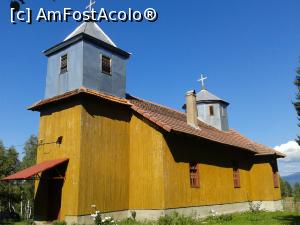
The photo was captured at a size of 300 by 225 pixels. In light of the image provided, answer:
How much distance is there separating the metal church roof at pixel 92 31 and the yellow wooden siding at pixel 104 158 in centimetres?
418

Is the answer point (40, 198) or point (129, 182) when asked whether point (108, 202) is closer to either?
point (129, 182)

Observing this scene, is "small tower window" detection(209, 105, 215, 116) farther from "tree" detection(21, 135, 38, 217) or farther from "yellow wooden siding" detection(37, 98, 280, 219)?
"tree" detection(21, 135, 38, 217)

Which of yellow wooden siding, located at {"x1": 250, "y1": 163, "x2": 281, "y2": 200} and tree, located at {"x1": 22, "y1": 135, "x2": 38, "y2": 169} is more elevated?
tree, located at {"x1": 22, "y1": 135, "x2": 38, "y2": 169}

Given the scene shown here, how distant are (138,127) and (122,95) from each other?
2.18 meters

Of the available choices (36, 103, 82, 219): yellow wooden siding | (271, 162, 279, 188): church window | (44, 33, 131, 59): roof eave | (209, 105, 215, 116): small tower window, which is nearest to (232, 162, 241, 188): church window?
(271, 162, 279, 188): church window

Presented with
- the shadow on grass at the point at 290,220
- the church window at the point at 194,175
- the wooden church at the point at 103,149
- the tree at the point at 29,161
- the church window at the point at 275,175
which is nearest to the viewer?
the wooden church at the point at 103,149

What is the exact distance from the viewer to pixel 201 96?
31.3 meters

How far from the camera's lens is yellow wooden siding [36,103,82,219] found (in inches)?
604

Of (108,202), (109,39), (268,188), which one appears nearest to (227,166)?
(268,188)

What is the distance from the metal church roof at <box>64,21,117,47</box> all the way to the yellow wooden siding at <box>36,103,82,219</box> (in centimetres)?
461

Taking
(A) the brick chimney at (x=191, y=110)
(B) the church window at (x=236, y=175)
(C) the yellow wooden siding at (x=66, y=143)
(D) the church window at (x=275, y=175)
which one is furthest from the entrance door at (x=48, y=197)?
(D) the church window at (x=275, y=175)

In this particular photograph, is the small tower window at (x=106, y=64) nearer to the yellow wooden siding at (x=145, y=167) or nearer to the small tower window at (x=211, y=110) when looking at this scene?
the yellow wooden siding at (x=145, y=167)

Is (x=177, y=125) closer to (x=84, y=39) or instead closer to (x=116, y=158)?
(x=116, y=158)

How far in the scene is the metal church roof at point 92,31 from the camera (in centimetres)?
1919
